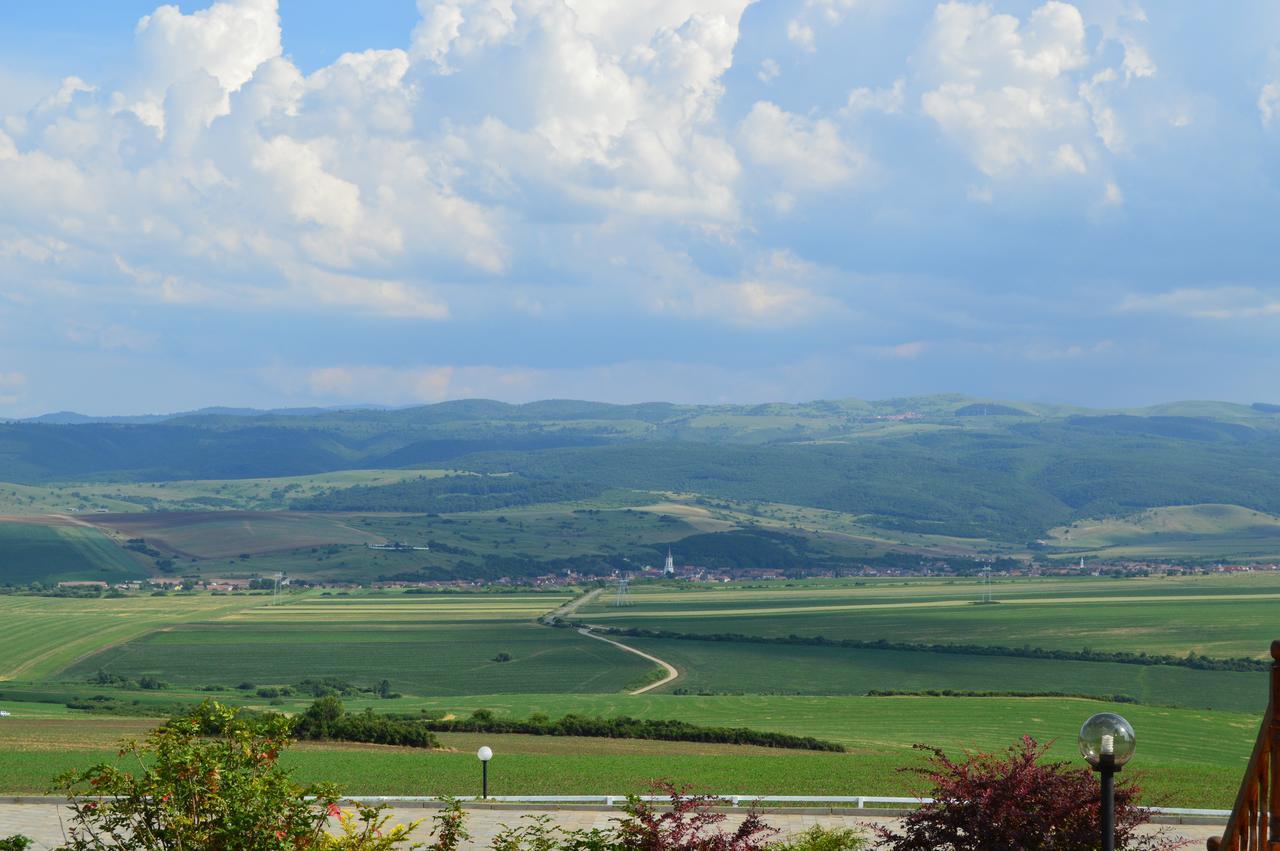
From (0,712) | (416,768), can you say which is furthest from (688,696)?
(416,768)

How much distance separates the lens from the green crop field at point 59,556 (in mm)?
155475

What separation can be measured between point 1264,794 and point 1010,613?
114736mm

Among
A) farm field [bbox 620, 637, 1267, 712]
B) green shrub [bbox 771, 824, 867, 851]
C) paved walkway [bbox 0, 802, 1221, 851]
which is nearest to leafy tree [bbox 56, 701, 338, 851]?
green shrub [bbox 771, 824, 867, 851]

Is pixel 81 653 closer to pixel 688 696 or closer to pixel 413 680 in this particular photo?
pixel 413 680

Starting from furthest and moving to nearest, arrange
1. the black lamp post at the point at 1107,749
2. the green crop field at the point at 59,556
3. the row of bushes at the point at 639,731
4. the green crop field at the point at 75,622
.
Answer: the green crop field at the point at 59,556, the green crop field at the point at 75,622, the row of bushes at the point at 639,731, the black lamp post at the point at 1107,749

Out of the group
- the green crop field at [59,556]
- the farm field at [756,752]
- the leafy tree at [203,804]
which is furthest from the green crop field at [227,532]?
the leafy tree at [203,804]

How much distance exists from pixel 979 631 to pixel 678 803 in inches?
3758

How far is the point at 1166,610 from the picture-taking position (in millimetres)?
120062

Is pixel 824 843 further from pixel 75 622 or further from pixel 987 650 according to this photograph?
pixel 75 622

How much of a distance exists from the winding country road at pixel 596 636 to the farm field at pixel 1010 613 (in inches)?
83.3

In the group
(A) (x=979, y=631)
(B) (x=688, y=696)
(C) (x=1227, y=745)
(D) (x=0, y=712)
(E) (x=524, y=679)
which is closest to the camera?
(C) (x=1227, y=745)

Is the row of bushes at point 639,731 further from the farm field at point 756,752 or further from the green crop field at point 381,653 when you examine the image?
the green crop field at point 381,653

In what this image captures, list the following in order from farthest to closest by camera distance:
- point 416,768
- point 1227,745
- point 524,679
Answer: point 524,679, point 1227,745, point 416,768

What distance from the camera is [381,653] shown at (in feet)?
324
